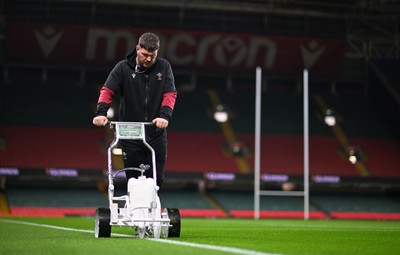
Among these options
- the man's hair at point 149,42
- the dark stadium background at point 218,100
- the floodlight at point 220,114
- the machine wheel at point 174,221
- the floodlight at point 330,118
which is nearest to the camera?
the man's hair at point 149,42

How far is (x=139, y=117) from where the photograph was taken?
7238 mm

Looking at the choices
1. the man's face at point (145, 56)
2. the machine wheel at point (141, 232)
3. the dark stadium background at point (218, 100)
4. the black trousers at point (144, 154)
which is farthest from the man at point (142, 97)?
the dark stadium background at point (218, 100)

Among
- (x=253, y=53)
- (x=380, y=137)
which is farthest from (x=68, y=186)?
(x=380, y=137)

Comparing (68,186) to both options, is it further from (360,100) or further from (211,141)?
(360,100)

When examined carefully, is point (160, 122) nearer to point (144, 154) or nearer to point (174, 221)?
point (144, 154)

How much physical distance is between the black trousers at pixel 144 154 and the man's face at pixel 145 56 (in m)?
0.69

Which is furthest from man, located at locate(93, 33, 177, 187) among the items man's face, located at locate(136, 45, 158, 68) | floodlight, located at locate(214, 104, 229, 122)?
floodlight, located at locate(214, 104, 229, 122)

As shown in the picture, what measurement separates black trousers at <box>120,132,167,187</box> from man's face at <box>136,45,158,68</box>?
0.69 m

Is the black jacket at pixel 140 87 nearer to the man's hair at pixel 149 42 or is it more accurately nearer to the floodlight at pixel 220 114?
the man's hair at pixel 149 42

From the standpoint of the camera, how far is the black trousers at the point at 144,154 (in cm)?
722

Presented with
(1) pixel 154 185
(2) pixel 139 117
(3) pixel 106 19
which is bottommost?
(1) pixel 154 185

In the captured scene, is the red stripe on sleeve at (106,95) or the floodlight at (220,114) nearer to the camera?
the red stripe on sleeve at (106,95)

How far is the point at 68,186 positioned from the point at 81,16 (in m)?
6.29

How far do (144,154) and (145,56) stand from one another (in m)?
0.95
